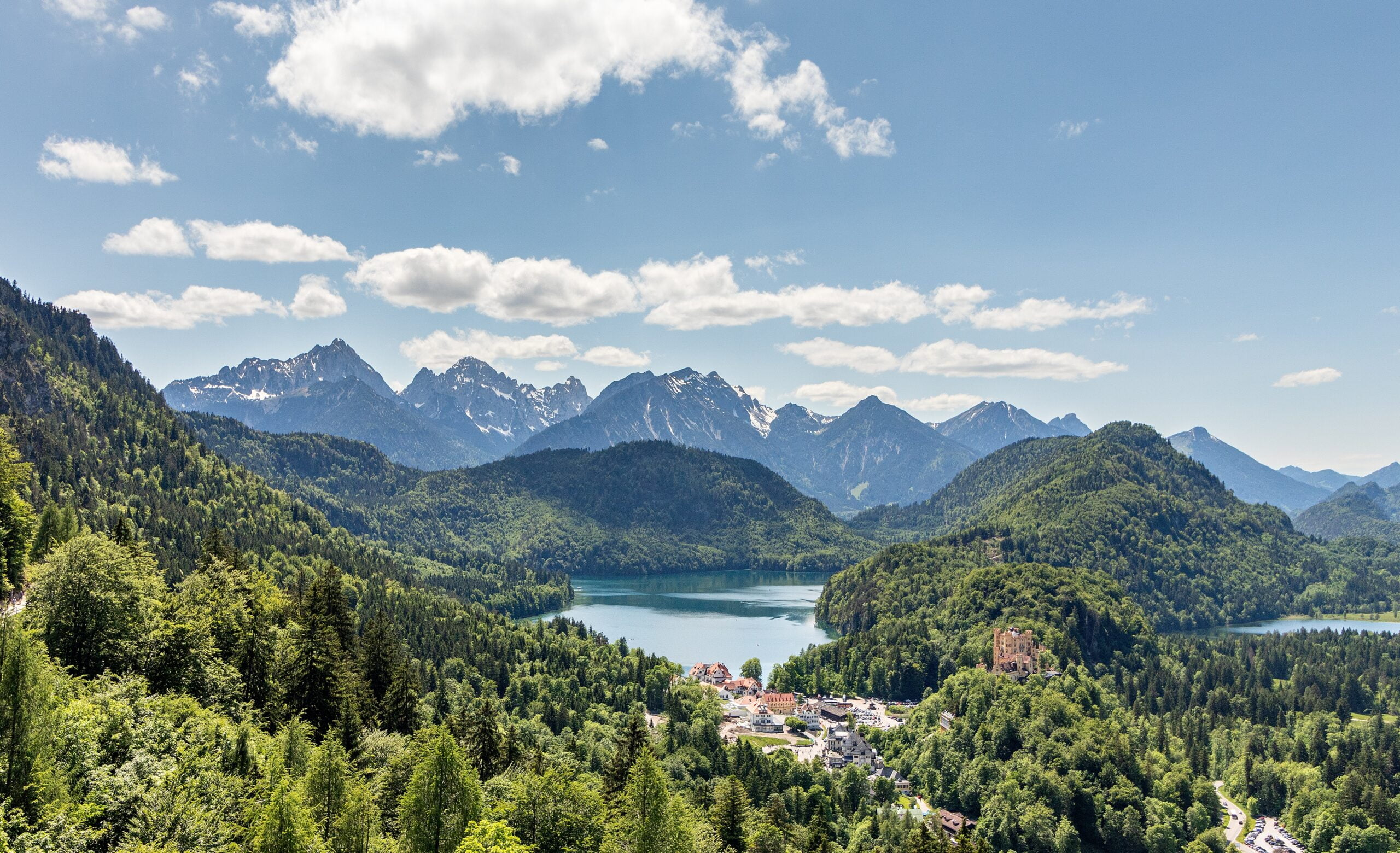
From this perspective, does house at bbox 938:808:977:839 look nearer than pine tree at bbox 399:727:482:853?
No

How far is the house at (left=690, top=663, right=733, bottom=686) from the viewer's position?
12325 cm

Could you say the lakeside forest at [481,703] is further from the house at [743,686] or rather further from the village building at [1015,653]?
the house at [743,686]

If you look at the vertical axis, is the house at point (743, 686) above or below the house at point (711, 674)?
below

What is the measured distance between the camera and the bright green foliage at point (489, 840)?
23.5 metres

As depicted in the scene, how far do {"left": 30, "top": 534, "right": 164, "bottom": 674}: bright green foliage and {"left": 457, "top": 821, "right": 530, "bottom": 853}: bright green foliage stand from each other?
1873 cm

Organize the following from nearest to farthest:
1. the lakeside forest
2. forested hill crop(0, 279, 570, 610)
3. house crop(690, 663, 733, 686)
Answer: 1. the lakeside forest
2. forested hill crop(0, 279, 570, 610)
3. house crop(690, 663, 733, 686)

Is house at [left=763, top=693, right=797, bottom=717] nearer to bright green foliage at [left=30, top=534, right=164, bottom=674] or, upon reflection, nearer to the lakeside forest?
the lakeside forest

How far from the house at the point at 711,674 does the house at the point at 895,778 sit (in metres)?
34.9

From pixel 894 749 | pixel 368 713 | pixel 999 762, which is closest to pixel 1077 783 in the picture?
pixel 999 762

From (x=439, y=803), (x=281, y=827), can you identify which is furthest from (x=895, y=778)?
(x=281, y=827)

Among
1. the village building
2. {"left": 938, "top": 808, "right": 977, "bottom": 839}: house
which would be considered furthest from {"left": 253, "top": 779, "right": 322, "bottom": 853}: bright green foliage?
the village building

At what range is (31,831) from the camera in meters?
19.8

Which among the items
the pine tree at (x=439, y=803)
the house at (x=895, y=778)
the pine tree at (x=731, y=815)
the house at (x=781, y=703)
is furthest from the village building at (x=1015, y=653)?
the pine tree at (x=439, y=803)

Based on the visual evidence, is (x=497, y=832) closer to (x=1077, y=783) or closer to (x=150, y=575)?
(x=150, y=575)
